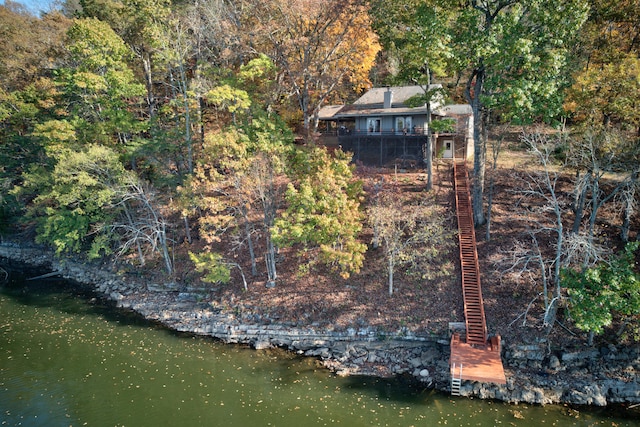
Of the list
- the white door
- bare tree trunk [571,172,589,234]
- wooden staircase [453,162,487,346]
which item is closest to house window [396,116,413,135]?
the white door

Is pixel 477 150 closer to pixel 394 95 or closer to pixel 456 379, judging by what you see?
pixel 394 95

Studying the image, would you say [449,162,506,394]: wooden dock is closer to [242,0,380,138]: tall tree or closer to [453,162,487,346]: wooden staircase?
[453,162,487,346]: wooden staircase

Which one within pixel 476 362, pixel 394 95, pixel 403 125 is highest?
pixel 394 95

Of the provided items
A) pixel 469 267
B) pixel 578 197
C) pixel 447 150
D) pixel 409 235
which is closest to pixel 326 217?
pixel 409 235

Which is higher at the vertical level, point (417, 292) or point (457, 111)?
point (457, 111)

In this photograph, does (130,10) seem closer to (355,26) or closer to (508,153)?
(355,26)

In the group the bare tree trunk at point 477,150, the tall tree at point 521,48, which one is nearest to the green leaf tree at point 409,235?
the bare tree trunk at point 477,150
